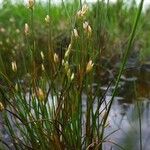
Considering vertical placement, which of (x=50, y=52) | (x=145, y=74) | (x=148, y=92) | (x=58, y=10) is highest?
(x=58, y=10)

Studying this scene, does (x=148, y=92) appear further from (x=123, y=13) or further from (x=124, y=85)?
(x=123, y=13)

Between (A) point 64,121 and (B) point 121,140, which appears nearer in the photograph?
(A) point 64,121

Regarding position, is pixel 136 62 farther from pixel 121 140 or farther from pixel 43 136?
pixel 43 136

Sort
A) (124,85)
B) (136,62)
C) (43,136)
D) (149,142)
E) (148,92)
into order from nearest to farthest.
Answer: (43,136)
(149,142)
(148,92)
(124,85)
(136,62)

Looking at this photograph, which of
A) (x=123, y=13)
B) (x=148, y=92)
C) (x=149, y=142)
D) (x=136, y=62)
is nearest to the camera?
(x=149, y=142)

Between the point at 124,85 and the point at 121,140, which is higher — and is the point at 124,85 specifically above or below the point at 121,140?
above

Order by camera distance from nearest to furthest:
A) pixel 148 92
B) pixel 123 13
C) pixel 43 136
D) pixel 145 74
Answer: pixel 43 136
pixel 148 92
pixel 145 74
pixel 123 13

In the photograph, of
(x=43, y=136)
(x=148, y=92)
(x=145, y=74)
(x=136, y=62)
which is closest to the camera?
(x=43, y=136)

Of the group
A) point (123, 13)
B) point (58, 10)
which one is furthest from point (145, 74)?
point (58, 10)

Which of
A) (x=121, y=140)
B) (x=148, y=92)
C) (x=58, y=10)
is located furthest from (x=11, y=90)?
(x=58, y=10)
